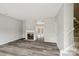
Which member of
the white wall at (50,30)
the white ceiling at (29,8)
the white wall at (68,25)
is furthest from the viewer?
the white wall at (50,30)

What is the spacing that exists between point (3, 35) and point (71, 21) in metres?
4.59

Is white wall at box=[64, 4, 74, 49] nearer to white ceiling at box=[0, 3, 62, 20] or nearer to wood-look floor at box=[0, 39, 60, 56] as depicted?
white ceiling at box=[0, 3, 62, 20]

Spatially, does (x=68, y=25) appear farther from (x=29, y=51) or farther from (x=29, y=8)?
(x=29, y=51)

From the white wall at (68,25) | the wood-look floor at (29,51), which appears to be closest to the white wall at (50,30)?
the wood-look floor at (29,51)

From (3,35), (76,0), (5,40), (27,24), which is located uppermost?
(76,0)

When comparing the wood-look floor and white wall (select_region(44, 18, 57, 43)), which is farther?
white wall (select_region(44, 18, 57, 43))

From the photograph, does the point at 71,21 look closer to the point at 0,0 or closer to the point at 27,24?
the point at 0,0

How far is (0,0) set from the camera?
1.73m

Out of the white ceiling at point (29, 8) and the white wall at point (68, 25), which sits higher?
the white ceiling at point (29, 8)

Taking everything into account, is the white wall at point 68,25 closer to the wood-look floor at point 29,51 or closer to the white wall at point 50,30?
the wood-look floor at point 29,51

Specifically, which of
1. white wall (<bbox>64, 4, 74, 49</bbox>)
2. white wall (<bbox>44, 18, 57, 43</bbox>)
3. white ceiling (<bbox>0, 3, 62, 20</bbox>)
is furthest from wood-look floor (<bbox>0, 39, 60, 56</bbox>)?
white ceiling (<bbox>0, 3, 62, 20</bbox>)

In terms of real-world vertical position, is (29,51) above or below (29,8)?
below

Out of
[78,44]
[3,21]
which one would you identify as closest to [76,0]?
[78,44]

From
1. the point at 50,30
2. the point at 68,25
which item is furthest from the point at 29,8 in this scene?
the point at 50,30
